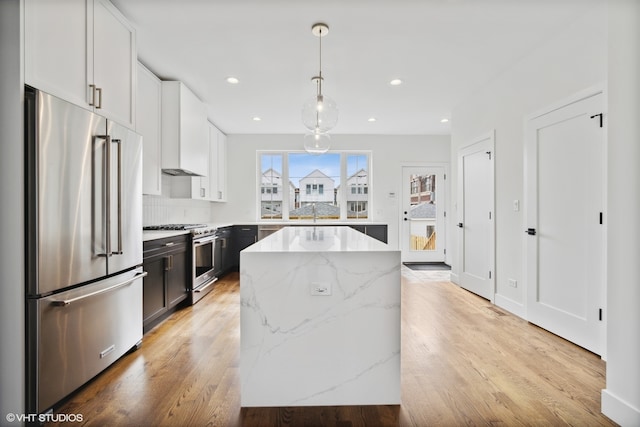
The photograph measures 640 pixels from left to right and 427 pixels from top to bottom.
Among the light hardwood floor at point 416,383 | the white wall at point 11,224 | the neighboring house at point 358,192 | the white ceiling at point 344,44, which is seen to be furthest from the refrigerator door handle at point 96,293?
the neighboring house at point 358,192

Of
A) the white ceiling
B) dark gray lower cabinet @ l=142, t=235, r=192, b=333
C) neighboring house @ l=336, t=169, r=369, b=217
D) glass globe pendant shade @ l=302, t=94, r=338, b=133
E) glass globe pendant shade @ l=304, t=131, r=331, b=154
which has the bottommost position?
dark gray lower cabinet @ l=142, t=235, r=192, b=333

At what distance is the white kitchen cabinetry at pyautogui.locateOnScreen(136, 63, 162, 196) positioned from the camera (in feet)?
10.6

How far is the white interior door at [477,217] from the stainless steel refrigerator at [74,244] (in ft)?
11.8

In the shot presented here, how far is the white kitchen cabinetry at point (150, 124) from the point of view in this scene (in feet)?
10.6

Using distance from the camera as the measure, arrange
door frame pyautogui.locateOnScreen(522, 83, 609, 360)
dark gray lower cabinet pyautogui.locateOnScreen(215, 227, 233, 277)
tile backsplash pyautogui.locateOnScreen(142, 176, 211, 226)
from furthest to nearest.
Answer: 1. dark gray lower cabinet pyautogui.locateOnScreen(215, 227, 233, 277)
2. tile backsplash pyautogui.locateOnScreen(142, 176, 211, 226)
3. door frame pyautogui.locateOnScreen(522, 83, 609, 360)

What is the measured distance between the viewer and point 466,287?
4328 millimetres

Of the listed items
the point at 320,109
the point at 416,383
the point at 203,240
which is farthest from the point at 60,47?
the point at 416,383

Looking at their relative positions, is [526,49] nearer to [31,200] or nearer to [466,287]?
[466,287]

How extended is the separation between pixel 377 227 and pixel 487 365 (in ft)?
12.3

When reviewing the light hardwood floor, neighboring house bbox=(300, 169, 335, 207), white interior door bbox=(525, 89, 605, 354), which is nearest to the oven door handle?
the light hardwood floor

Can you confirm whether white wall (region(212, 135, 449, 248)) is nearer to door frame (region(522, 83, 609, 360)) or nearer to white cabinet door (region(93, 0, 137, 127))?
door frame (region(522, 83, 609, 360))

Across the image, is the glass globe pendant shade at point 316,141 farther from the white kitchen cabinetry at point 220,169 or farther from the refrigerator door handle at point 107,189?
the white kitchen cabinetry at point 220,169

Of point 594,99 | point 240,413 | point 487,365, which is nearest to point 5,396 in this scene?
point 240,413

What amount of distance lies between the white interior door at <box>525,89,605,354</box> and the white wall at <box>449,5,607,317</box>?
6.0 inches
